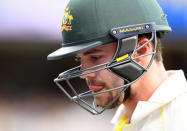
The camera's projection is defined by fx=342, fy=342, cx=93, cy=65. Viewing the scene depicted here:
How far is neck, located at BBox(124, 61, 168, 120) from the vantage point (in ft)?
5.09

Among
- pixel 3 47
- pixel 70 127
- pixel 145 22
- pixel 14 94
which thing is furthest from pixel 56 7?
pixel 145 22

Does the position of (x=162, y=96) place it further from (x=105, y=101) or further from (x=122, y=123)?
(x=122, y=123)

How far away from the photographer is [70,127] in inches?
187

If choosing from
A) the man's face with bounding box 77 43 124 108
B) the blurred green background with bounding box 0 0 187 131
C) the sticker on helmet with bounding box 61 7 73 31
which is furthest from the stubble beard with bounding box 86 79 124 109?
the blurred green background with bounding box 0 0 187 131

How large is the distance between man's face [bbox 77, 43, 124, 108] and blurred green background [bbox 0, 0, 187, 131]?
10.2 feet

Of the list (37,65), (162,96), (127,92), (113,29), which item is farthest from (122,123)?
(37,65)

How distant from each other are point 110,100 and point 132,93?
0.11m

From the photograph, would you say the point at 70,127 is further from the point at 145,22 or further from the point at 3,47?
the point at 145,22

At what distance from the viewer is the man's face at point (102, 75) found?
59.9 inches

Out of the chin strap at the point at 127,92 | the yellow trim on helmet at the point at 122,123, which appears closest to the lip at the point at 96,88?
the chin strap at the point at 127,92

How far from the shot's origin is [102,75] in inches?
60.6

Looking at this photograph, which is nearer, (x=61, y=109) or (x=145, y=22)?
(x=145, y=22)

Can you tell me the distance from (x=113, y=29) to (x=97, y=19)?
3.4 inches

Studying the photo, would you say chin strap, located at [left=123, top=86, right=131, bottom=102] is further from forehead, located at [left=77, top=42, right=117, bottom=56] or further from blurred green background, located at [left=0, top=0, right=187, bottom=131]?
blurred green background, located at [left=0, top=0, right=187, bottom=131]
